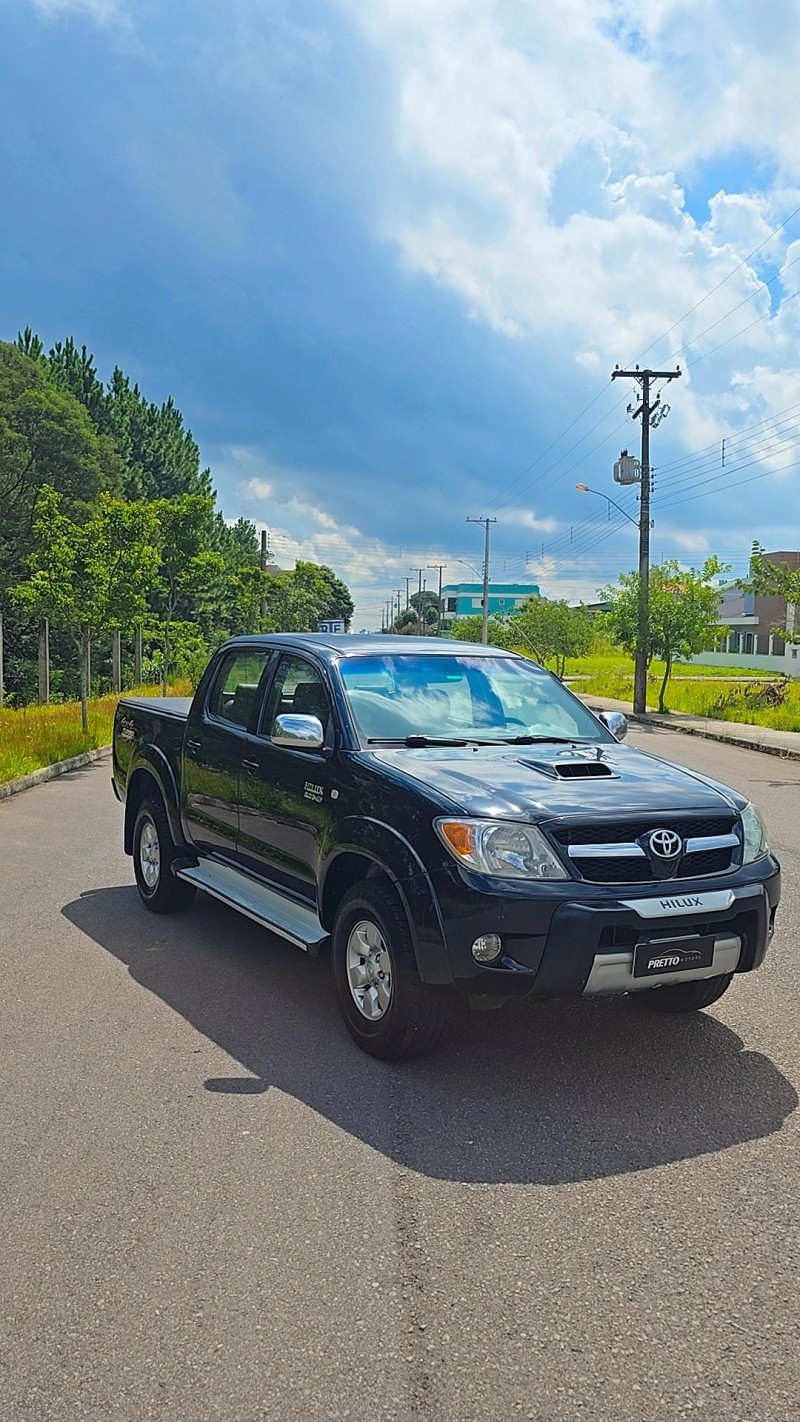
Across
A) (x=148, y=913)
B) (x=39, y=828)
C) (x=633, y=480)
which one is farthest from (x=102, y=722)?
(x=633, y=480)

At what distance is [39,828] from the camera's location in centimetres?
1179

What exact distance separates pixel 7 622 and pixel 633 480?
22.7m

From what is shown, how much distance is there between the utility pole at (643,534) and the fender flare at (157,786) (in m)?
29.7

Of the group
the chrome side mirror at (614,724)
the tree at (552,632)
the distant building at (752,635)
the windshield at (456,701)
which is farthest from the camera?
the distant building at (752,635)

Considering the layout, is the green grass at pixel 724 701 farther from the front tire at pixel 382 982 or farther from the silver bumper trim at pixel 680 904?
the front tire at pixel 382 982

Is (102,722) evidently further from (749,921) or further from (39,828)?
(749,921)

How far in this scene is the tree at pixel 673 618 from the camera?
37031 millimetres

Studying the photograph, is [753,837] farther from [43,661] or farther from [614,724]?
[43,661]

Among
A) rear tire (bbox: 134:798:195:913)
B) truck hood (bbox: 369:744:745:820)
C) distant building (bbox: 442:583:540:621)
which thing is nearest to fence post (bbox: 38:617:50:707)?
rear tire (bbox: 134:798:195:913)

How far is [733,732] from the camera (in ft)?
93.1

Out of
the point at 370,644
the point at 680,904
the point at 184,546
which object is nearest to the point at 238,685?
the point at 370,644

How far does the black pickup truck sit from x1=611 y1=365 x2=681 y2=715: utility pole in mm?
31086

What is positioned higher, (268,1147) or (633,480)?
(633,480)

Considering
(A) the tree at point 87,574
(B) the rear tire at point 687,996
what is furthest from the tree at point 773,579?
(B) the rear tire at point 687,996
